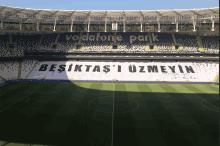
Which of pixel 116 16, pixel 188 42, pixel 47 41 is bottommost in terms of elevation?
pixel 188 42

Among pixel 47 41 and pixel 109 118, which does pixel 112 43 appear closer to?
pixel 47 41

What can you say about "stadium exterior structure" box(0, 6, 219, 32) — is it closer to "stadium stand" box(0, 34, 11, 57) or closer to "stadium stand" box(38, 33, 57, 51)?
"stadium stand" box(38, 33, 57, 51)

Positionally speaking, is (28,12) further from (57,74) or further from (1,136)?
(1,136)

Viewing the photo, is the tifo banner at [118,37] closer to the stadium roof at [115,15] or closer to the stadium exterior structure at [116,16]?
the stadium exterior structure at [116,16]

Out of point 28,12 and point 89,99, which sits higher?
point 28,12

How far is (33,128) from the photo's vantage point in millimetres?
13266

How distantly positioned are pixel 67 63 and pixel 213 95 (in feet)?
100

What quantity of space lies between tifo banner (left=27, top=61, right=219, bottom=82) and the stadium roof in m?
12.3

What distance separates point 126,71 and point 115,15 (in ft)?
57.2

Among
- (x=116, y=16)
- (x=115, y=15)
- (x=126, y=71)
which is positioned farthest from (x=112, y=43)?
(x=126, y=71)

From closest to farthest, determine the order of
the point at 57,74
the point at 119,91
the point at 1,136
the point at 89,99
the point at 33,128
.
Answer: the point at 1,136 < the point at 33,128 < the point at 89,99 < the point at 119,91 < the point at 57,74

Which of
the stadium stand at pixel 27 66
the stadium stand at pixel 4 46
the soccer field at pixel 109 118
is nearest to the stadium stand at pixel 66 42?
the stadium stand at pixel 27 66

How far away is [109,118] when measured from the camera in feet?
49.1

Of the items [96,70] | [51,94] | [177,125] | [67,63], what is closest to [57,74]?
[67,63]
